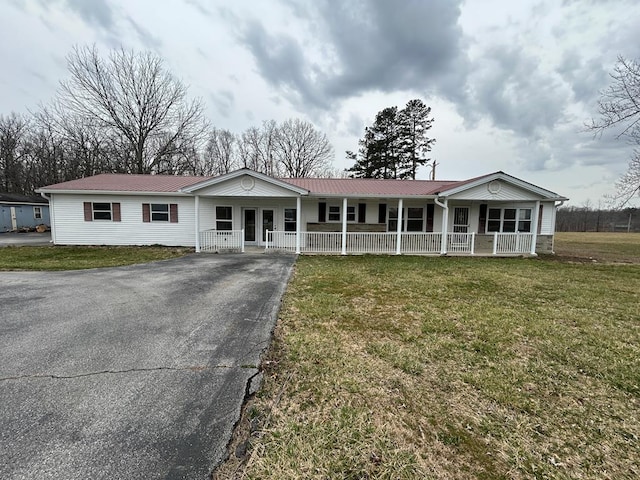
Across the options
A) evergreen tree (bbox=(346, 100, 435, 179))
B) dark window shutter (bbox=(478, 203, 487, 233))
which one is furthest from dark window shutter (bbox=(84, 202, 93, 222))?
evergreen tree (bbox=(346, 100, 435, 179))

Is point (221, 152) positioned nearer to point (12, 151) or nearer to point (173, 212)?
point (12, 151)

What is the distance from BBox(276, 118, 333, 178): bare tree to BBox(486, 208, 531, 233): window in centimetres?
2200

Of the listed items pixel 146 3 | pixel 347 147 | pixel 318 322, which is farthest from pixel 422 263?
pixel 347 147

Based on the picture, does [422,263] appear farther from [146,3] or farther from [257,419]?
[146,3]

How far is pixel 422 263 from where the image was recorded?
1044 cm

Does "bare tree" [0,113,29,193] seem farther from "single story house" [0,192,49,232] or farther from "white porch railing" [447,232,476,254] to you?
"white porch railing" [447,232,476,254]

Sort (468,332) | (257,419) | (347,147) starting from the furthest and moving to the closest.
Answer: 1. (347,147)
2. (468,332)
3. (257,419)

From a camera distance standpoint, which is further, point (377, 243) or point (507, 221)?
point (507, 221)

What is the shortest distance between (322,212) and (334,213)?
0.59 m

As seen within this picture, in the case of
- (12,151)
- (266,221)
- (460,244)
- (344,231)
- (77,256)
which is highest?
(12,151)

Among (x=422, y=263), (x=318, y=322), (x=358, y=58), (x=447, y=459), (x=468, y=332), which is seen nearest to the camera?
(x=447, y=459)

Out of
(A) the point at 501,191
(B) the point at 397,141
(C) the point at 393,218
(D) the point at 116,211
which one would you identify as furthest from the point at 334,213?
(B) the point at 397,141

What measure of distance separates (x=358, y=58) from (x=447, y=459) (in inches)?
589

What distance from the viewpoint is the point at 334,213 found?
14070 millimetres
